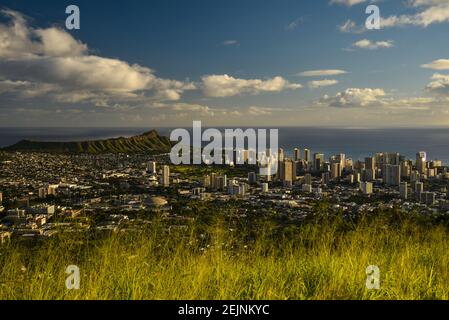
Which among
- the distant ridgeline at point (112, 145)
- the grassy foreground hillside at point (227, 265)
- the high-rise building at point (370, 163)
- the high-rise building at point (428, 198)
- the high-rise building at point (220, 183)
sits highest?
the distant ridgeline at point (112, 145)

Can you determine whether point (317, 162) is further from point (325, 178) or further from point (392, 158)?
point (392, 158)

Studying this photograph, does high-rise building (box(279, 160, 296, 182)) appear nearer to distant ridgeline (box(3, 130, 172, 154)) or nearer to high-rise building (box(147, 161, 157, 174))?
high-rise building (box(147, 161, 157, 174))

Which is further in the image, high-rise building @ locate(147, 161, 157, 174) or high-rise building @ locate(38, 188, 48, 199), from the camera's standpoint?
high-rise building @ locate(147, 161, 157, 174)

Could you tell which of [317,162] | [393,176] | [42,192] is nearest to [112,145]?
[317,162]

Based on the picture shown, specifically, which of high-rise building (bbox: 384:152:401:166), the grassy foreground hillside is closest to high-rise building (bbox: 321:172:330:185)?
high-rise building (bbox: 384:152:401:166)

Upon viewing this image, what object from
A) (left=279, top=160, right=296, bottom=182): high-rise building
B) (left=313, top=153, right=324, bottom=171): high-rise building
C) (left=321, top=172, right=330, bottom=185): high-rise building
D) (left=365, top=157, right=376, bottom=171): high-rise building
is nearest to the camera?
(left=321, top=172, right=330, bottom=185): high-rise building

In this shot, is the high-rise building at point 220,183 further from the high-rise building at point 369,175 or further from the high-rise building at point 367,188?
the high-rise building at point 369,175

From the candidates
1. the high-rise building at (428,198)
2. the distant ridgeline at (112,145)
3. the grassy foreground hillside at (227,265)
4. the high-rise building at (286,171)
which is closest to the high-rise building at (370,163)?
the high-rise building at (286,171)
